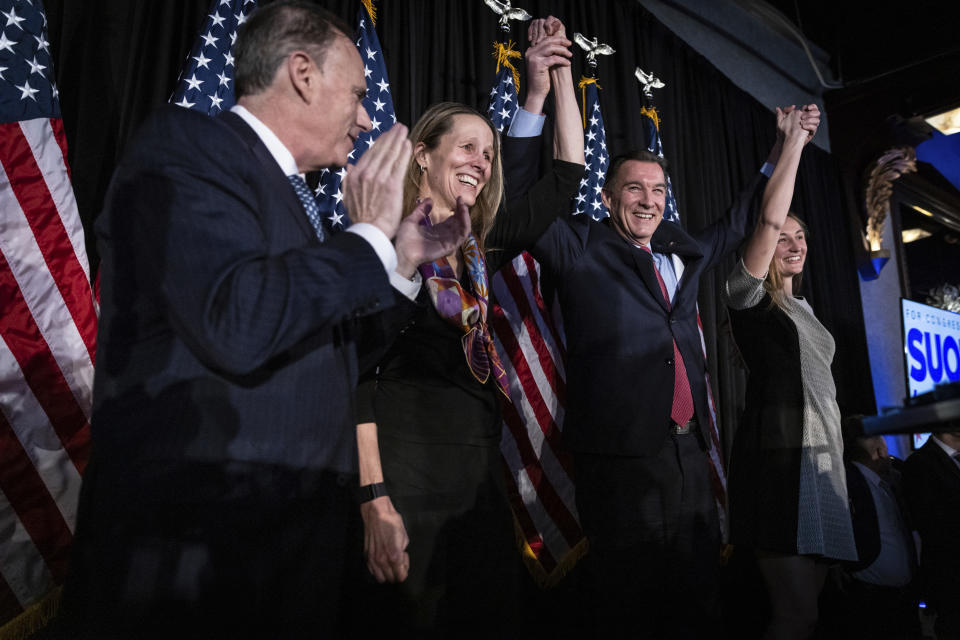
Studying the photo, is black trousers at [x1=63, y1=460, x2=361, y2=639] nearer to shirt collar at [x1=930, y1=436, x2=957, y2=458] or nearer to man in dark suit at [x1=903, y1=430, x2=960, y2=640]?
man in dark suit at [x1=903, y1=430, x2=960, y2=640]

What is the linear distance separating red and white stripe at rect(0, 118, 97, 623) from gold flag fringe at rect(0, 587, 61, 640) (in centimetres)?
2

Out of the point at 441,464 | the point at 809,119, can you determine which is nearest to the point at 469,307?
the point at 441,464

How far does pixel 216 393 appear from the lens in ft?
2.52

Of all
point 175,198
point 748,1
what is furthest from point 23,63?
point 748,1

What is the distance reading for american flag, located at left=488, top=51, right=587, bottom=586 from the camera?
7.95 feet

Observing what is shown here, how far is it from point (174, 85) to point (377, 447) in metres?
1.49

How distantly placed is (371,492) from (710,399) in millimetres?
2348

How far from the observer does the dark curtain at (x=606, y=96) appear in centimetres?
191

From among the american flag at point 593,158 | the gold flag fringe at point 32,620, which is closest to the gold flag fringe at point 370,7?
the american flag at point 593,158

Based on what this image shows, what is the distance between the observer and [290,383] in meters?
0.82

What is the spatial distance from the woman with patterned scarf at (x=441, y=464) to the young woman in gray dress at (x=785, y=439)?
0.94 metres

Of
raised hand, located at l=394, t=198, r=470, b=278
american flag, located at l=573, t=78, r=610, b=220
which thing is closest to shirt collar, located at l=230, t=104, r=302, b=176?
raised hand, located at l=394, t=198, r=470, b=278

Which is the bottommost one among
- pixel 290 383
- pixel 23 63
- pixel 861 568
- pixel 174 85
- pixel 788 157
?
pixel 861 568

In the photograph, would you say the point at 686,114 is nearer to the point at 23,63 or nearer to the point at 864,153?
the point at 864,153
